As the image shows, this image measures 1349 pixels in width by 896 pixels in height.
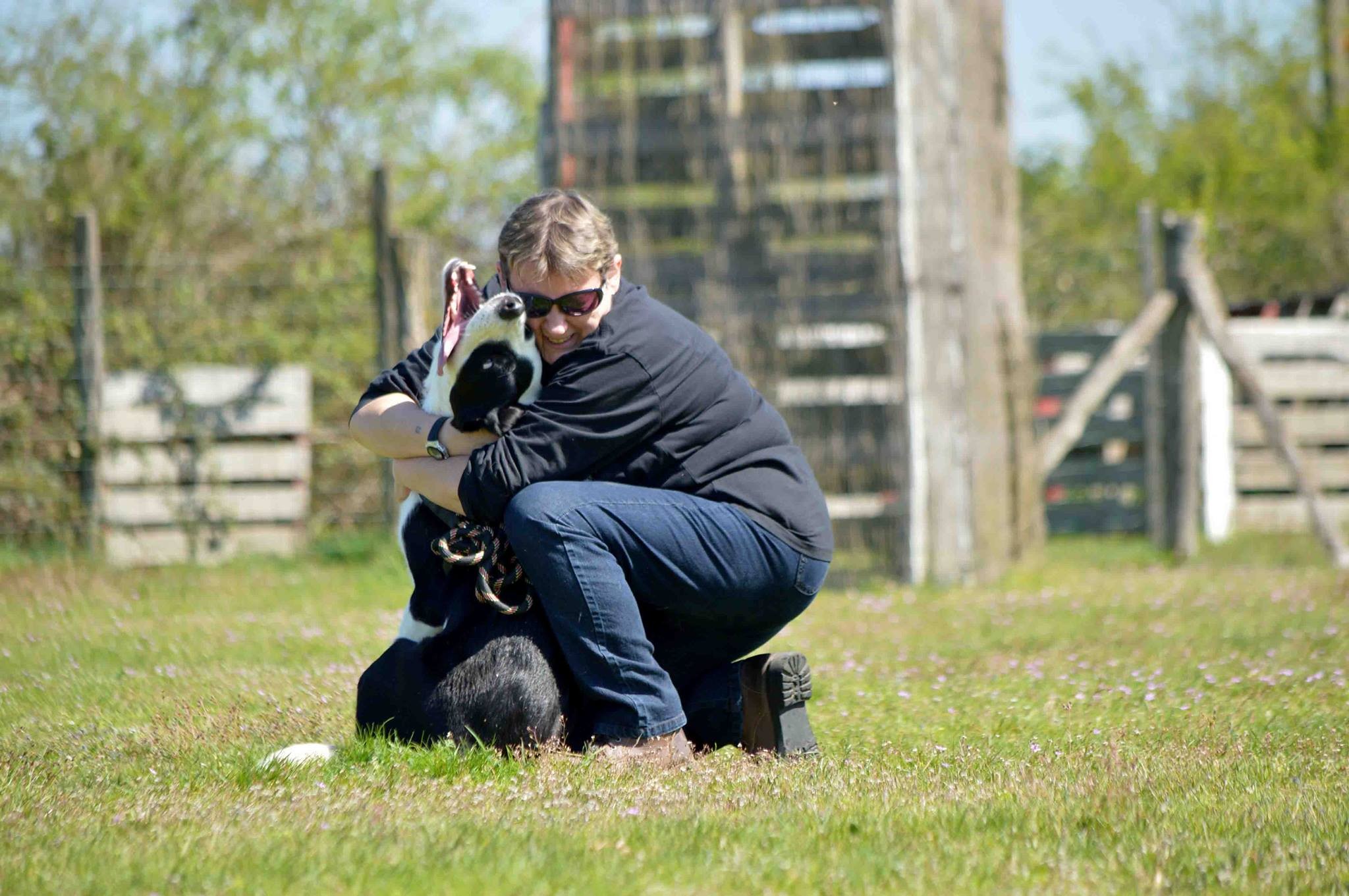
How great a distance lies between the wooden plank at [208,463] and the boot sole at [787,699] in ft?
20.7

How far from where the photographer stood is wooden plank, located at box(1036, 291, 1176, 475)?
8.12 m

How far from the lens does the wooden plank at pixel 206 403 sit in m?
8.83

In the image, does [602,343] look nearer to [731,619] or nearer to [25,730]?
[731,619]

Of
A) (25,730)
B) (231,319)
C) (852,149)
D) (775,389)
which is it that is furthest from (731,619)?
(231,319)

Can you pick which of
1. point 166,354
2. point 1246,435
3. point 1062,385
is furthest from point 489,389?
point 1246,435

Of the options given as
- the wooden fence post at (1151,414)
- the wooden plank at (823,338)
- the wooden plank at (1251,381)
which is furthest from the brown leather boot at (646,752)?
the wooden fence post at (1151,414)

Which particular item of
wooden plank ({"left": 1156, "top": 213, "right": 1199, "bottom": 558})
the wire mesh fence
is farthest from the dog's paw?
wooden plank ({"left": 1156, "top": 213, "right": 1199, "bottom": 558})

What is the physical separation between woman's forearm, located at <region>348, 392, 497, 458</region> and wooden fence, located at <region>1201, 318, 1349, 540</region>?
7.81 meters

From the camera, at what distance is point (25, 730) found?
3.80m

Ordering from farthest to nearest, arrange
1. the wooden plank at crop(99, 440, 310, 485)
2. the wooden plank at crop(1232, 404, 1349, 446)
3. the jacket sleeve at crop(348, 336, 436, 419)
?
1. the wooden plank at crop(1232, 404, 1349, 446)
2. the wooden plank at crop(99, 440, 310, 485)
3. the jacket sleeve at crop(348, 336, 436, 419)

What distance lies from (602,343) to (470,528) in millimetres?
552

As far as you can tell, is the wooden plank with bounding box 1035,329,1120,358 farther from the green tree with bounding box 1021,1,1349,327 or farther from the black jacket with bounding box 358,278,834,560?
the black jacket with bounding box 358,278,834,560

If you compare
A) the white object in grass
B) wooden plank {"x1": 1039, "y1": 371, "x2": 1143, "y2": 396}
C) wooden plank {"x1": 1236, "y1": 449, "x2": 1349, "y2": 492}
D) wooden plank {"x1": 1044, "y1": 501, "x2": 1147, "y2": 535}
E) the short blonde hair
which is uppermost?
the short blonde hair

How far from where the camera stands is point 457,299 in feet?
11.6
